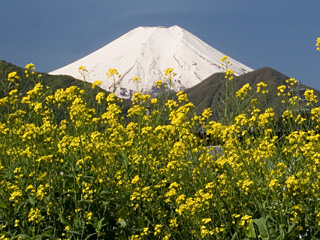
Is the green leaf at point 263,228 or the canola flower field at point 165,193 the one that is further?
the canola flower field at point 165,193

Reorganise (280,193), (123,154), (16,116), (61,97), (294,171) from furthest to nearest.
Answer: (16,116)
(61,97)
(123,154)
(294,171)
(280,193)

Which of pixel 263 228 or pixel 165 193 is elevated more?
pixel 165 193

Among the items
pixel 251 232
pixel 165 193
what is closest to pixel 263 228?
pixel 251 232

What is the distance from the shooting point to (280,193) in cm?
324

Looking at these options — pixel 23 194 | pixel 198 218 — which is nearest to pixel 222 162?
pixel 198 218

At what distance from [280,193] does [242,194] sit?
40 cm

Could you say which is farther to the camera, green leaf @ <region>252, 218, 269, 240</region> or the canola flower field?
the canola flower field

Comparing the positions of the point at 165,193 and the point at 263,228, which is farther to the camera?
the point at 165,193

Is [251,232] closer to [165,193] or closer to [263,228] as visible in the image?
[263,228]

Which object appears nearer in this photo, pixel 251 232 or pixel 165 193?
pixel 251 232

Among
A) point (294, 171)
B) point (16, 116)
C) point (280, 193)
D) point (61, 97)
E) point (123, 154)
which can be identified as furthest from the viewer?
point (16, 116)

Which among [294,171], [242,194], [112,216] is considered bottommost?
[112,216]

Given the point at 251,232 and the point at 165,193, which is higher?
the point at 165,193

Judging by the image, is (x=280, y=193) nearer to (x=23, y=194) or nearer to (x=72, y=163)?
(x=72, y=163)
